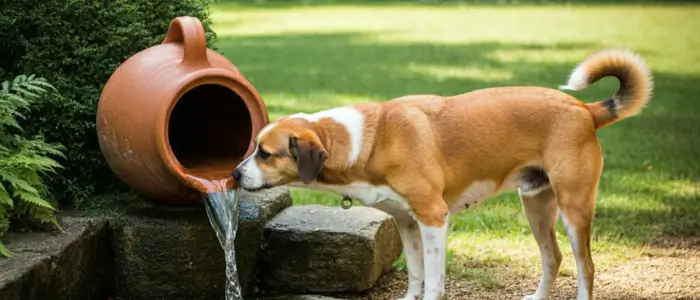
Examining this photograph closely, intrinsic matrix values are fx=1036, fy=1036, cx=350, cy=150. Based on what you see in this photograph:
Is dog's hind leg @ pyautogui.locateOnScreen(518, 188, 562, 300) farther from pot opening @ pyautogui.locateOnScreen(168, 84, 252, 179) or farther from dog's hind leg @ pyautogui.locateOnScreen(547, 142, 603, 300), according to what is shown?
pot opening @ pyautogui.locateOnScreen(168, 84, 252, 179)

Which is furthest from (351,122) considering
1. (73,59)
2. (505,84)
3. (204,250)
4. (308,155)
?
(505,84)

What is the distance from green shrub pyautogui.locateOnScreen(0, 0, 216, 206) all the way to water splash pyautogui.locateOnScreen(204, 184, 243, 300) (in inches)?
33.7

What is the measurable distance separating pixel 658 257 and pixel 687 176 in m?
2.04

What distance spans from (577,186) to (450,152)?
614 millimetres

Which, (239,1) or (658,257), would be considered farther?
(239,1)

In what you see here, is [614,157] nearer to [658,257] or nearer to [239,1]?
[658,257]

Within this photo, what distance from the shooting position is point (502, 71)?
13.1 meters

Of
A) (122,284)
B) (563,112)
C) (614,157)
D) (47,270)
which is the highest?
(563,112)

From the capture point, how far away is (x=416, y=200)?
479cm

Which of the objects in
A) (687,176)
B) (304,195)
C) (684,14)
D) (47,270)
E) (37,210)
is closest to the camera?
(47,270)

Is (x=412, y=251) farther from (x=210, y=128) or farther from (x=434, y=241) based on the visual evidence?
(x=210, y=128)

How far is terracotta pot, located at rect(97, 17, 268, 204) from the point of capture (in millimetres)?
5008

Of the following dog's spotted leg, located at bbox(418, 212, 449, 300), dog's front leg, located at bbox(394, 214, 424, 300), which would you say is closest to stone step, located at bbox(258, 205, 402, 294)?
dog's front leg, located at bbox(394, 214, 424, 300)

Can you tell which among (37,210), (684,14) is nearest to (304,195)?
(37,210)
